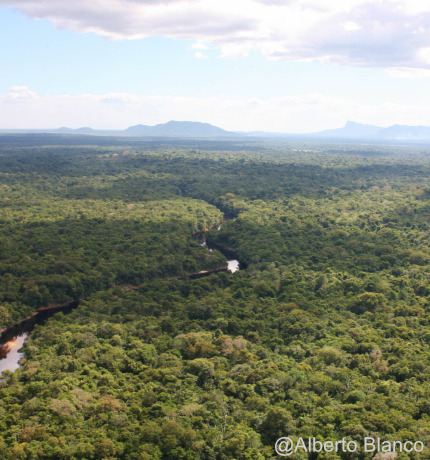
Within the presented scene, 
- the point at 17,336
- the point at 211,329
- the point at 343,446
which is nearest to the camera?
the point at 343,446

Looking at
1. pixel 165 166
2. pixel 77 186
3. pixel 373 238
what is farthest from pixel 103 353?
pixel 165 166

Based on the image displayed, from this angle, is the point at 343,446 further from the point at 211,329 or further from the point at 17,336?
the point at 17,336

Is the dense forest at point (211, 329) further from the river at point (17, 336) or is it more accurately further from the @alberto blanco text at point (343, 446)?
the river at point (17, 336)

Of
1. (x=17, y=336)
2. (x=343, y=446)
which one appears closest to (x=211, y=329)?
(x=343, y=446)

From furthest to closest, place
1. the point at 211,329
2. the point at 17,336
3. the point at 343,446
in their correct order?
1. the point at 17,336
2. the point at 211,329
3. the point at 343,446

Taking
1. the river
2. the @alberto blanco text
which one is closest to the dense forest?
the @alberto blanco text

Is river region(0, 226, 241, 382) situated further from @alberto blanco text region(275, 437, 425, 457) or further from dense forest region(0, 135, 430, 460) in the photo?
@alberto blanco text region(275, 437, 425, 457)

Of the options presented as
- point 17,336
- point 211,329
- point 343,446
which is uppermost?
point 343,446

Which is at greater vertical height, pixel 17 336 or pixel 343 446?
pixel 343 446
